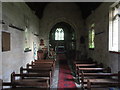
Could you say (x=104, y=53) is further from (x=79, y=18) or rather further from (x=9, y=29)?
(x=79, y=18)

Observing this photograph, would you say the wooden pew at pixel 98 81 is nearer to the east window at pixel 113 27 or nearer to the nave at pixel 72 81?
the nave at pixel 72 81

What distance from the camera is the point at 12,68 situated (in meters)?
3.39

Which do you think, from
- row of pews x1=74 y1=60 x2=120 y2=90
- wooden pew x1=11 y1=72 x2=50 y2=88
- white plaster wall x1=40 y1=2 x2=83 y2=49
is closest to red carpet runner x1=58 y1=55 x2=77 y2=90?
row of pews x1=74 y1=60 x2=120 y2=90

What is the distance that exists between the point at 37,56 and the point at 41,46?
1.17 m

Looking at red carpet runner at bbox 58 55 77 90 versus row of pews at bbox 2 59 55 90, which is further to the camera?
red carpet runner at bbox 58 55 77 90

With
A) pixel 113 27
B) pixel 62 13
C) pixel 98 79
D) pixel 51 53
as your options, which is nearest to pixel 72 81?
pixel 98 79

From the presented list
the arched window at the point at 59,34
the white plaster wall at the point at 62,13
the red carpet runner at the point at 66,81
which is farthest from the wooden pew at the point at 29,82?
the arched window at the point at 59,34

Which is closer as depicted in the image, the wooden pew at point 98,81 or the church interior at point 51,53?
the wooden pew at point 98,81

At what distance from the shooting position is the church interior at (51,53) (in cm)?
284

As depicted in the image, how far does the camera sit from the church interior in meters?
2.84

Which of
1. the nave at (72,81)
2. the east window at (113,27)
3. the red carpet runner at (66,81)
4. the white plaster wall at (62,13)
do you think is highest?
the white plaster wall at (62,13)

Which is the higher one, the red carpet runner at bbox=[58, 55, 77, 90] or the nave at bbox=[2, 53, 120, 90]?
the nave at bbox=[2, 53, 120, 90]

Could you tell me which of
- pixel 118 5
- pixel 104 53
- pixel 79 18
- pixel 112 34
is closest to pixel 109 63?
pixel 104 53

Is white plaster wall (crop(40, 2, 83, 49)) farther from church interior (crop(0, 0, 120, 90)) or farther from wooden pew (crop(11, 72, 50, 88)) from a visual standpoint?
wooden pew (crop(11, 72, 50, 88))
